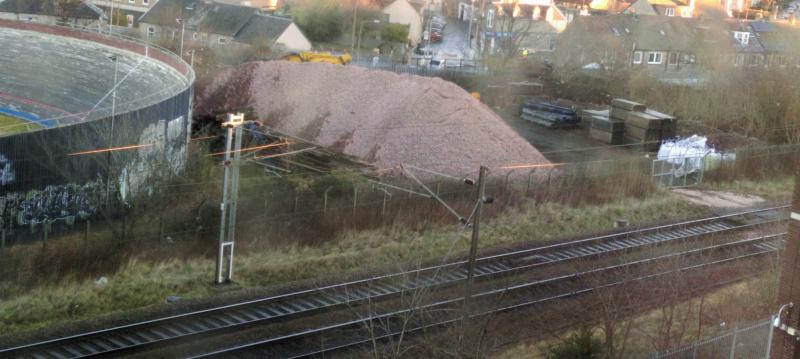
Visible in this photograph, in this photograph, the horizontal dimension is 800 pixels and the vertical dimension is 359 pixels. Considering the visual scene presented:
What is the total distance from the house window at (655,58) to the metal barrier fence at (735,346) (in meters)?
24.5

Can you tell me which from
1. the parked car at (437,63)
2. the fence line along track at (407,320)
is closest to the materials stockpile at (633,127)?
the fence line along track at (407,320)

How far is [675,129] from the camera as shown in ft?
80.8

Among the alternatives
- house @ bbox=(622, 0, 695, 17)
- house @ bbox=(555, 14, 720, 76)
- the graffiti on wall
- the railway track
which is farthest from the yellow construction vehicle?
the graffiti on wall

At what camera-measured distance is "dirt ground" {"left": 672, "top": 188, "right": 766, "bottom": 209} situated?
19250 millimetres

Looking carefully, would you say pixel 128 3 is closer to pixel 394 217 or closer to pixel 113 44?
pixel 113 44

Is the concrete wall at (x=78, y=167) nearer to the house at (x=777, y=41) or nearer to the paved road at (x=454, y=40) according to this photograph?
the house at (x=777, y=41)

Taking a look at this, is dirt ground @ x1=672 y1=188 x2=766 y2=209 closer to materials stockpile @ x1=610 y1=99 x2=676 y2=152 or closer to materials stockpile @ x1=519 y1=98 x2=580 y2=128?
materials stockpile @ x1=610 y1=99 x2=676 y2=152

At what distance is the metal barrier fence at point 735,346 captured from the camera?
9.88 meters

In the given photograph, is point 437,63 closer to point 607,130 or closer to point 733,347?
point 607,130

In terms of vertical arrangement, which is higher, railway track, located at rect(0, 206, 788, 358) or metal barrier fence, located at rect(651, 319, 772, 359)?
metal barrier fence, located at rect(651, 319, 772, 359)

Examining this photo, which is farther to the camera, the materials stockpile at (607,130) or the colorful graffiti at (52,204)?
the materials stockpile at (607,130)

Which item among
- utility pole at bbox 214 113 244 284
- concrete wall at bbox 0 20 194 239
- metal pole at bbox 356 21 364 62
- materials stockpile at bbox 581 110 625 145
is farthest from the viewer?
metal pole at bbox 356 21 364 62

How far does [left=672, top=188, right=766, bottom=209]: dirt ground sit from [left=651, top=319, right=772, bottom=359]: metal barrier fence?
8.96m

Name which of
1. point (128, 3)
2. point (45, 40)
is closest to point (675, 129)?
point (45, 40)
